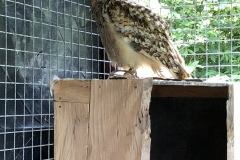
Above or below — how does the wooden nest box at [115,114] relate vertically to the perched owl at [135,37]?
below

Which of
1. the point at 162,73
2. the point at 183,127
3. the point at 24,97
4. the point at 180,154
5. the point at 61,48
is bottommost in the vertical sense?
the point at 180,154

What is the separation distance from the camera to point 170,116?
1880mm

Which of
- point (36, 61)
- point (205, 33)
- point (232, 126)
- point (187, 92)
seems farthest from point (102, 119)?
point (205, 33)

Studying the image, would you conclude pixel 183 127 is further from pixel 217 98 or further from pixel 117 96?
pixel 117 96

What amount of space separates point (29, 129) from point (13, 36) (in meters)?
0.63

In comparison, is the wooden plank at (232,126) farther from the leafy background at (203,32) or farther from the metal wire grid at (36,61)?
the leafy background at (203,32)

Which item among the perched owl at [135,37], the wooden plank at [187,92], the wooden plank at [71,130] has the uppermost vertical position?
the perched owl at [135,37]

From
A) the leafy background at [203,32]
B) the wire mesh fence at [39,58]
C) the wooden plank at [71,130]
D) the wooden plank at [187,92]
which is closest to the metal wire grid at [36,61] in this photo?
the wire mesh fence at [39,58]

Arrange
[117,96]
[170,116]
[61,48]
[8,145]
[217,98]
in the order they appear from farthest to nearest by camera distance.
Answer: [61,48] < [8,145] < [170,116] < [217,98] < [117,96]

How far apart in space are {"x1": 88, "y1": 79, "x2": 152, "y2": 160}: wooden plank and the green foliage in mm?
1704

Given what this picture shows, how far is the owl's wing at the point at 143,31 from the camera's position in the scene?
68.7 inches

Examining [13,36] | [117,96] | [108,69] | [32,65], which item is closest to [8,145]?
[32,65]

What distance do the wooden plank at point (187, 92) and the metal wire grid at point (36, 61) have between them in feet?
3.08

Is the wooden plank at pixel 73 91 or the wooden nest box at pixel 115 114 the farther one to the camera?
the wooden plank at pixel 73 91
